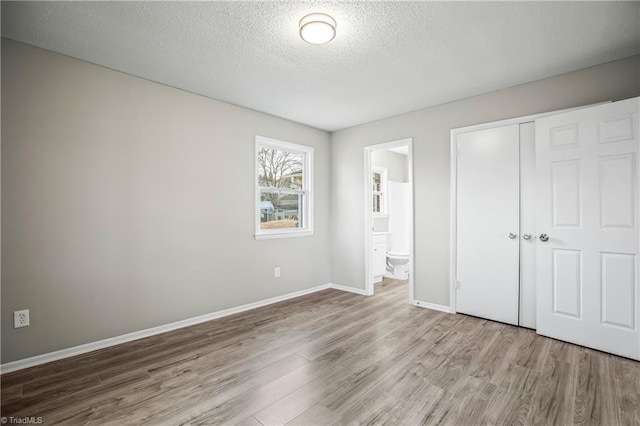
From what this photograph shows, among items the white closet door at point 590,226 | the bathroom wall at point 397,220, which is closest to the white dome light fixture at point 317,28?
the white closet door at point 590,226

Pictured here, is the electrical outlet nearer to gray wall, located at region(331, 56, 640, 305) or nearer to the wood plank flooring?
the wood plank flooring

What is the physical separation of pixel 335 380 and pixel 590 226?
258 cm

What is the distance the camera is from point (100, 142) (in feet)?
8.93

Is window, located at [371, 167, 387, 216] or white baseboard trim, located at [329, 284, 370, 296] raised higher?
window, located at [371, 167, 387, 216]

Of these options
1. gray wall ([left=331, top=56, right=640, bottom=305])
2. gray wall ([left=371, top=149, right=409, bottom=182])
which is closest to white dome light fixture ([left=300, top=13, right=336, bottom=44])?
gray wall ([left=331, top=56, right=640, bottom=305])

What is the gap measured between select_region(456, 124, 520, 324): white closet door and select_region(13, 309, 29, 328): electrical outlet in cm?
413

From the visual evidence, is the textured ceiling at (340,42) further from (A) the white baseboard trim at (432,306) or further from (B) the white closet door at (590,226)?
(A) the white baseboard trim at (432,306)

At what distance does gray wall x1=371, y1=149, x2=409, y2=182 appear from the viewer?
601 centimetres

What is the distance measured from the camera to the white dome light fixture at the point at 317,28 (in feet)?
6.76

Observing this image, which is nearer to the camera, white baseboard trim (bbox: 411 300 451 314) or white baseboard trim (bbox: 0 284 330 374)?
white baseboard trim (bbox: 0 284 330 374)

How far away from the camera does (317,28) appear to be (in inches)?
82.5

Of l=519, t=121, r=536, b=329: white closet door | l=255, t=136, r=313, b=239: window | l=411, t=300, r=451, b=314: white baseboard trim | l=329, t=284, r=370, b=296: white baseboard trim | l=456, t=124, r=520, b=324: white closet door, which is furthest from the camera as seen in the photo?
l=329, t=284, r=370, b=296: white baseboard trim

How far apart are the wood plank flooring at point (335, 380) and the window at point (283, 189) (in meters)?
1.51

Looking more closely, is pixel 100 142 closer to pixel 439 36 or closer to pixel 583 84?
pixel 439 36
